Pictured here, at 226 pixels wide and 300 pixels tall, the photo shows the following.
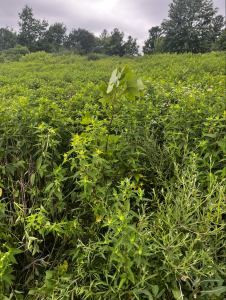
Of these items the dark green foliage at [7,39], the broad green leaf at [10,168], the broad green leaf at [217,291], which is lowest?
the broad green leaf at [217,291]

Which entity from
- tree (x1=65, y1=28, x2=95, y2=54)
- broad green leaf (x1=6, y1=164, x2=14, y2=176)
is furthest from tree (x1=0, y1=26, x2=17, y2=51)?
broad green leaf (x1=6, y1=164, x2=14, y2=176)

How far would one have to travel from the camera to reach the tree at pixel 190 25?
1246 inches

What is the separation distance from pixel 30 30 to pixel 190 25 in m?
33.4

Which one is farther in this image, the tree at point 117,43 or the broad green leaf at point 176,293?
A: the tree at point 117,43

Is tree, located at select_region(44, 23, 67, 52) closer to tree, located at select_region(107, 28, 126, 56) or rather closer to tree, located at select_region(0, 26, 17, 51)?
tree, located at select_region(0, 26, 17, 51)

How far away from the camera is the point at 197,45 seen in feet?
106

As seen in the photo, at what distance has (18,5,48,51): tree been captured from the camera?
39625mm

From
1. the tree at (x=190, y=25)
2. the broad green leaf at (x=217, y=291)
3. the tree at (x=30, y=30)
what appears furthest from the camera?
the tree at (x=30, y=30)

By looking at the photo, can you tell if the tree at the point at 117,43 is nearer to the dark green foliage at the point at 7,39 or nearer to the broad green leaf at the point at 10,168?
the dark green foliage at the point at 7,39

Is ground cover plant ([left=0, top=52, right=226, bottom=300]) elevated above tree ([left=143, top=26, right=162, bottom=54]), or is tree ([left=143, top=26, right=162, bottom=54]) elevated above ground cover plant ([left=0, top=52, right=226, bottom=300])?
tree ([left=143, top=26, right=162, bottom=54])

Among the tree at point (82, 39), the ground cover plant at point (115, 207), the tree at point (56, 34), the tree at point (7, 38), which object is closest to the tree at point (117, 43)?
the tree at point (82, 39)

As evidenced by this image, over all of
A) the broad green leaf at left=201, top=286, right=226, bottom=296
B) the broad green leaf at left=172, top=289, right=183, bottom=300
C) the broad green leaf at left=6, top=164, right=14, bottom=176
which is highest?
the broad green leaf at left=6, top=164, right=14, bottom=176

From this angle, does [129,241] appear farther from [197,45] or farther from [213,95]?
[197,45]

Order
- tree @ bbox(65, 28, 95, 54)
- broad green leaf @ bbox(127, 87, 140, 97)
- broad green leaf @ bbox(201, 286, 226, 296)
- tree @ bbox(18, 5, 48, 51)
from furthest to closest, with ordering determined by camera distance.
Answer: tree @ bbox(65, 28, 95, 54)
tree @ bbox(18, 5, 48, 51)
broad green leaf @ bbox(127, 87, 140, 97)
broad green leaf @ bbox(201, 286, 226, 296)
